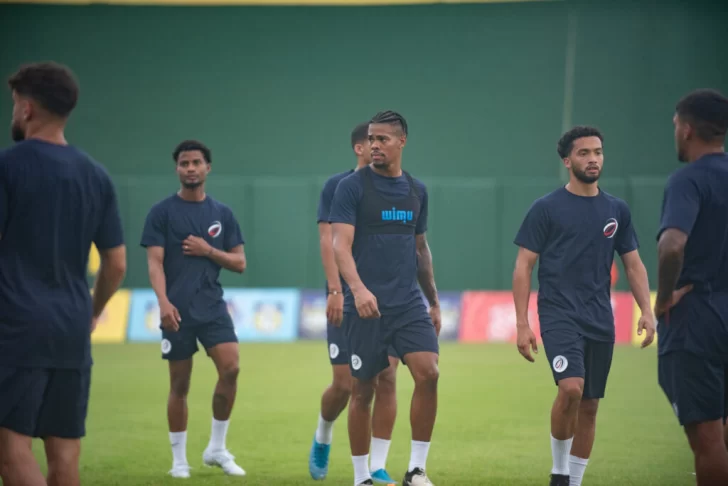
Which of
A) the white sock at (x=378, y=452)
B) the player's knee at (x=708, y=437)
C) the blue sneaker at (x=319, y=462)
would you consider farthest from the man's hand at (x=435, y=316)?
the player's knee at (x=708, y=437)

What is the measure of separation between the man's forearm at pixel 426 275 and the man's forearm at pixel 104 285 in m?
2.97

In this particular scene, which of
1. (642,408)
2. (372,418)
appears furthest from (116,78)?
(372,418)

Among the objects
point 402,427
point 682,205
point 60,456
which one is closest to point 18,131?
point 60,456

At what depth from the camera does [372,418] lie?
7883 mm

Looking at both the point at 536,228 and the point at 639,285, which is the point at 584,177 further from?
the point at 639,285

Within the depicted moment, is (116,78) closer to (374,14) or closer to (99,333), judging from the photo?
(374,14)

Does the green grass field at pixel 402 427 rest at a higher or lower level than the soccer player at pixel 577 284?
lower

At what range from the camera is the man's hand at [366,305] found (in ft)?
23.2

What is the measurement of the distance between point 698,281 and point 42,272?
11.2 ft

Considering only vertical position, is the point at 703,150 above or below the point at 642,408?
above

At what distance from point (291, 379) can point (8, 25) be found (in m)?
17.8

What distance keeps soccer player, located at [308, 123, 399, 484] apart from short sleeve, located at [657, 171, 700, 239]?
2683 mm

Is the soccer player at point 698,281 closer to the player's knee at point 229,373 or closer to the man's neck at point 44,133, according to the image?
the man's neck at point 44,133

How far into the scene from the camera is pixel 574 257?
7375 mm
